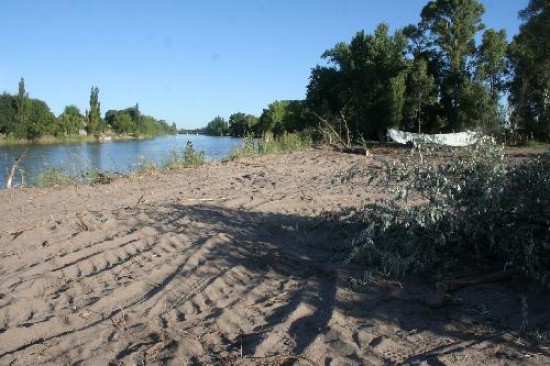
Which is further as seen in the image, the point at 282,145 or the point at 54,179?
the point at 282,145

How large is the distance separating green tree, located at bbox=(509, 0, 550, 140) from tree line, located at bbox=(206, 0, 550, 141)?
1.9 inches

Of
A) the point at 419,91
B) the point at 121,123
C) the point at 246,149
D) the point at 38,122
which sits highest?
the point at 419,91

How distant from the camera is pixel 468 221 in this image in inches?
151

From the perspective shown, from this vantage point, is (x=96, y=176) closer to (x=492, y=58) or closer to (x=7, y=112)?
(x=492, y=58)

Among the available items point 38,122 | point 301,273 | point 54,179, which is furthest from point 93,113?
point 301,273

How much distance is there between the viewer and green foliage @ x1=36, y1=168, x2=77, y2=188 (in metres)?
9.89

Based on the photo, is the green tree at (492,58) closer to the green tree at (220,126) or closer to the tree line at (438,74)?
the tree line at (438,74)

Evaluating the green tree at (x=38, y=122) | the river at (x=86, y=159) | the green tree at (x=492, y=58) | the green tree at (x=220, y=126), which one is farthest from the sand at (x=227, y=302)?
the green tree at (x=220, y=126)

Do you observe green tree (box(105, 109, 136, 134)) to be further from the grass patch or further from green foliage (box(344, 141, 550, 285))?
green foliage (box(344, 141, 550, 285))

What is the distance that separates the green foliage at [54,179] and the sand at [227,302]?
4.51 meters

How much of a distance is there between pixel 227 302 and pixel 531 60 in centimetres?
2514

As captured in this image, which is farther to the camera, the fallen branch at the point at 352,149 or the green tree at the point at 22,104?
the green tree at the point at 22,104

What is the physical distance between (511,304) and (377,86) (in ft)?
78.0

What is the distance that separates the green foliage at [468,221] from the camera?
3.64 metres
